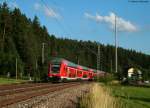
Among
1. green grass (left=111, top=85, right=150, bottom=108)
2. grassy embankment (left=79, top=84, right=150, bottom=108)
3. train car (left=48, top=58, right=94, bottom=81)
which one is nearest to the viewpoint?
grassy embankment (left=79, top=84, right=150, bottom=108)

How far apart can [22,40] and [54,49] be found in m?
48.4

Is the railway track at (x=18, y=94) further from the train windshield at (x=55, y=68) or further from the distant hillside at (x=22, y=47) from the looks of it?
the distant hillside at (x=22, y=47)

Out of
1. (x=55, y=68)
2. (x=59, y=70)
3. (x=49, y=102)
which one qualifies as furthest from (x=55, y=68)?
(x=49, y=102)

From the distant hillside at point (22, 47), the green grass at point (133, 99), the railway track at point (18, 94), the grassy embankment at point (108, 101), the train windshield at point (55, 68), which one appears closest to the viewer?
the grassy embankment at point (108, 101)

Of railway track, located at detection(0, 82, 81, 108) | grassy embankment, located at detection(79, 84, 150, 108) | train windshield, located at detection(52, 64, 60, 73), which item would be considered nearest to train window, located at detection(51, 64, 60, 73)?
train windshield, located at detection(52, 64, 60, 73)

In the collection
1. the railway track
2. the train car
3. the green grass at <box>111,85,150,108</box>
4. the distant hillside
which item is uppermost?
the distant hillside

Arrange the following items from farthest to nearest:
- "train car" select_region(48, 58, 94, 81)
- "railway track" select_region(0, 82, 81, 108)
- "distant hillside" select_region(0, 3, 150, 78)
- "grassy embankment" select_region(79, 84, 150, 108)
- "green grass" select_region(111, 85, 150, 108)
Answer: "distant hillside" select_region(0, 3, 150, 78)
"train car" select_region(48, 58, 94, 81)
"green grass" select_region(111, 85, 150, 108)
"railway track" select_region(0, 82, 81, 108)
"grassy embankment" select_region(79, 84, 150, 108)

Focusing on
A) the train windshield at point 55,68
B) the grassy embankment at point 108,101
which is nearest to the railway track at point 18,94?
the grassy embankment at point 108,101

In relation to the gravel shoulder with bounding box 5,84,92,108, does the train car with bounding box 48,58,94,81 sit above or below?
above

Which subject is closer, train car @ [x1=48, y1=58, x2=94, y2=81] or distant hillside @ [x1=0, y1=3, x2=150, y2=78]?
train car @ [x1=48, y1=58, x2=94, y2=81]

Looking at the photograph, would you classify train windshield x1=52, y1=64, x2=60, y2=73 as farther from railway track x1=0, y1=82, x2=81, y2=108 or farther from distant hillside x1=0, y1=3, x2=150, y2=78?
railway track x1=0, y1=82, x2=81, y2=108

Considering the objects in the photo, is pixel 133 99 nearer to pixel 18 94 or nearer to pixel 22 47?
pixel 18 94

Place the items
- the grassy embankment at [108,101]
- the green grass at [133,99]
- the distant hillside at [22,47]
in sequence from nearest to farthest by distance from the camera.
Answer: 1. the grassy embankment at [108,101]
2. the green grass at [133,99]
3. the distant hillside at [22,47]

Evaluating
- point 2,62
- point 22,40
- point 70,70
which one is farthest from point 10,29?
point 70,70
